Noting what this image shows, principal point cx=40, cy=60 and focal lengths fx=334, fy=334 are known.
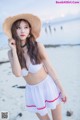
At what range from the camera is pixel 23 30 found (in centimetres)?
184

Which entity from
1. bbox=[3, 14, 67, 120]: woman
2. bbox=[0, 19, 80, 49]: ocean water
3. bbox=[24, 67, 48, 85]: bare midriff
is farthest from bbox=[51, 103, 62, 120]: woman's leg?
bbox=[0, 19, 80, 49]: ocean water

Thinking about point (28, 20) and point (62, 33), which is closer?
point (28, 20)

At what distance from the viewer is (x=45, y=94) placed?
1.85 metres

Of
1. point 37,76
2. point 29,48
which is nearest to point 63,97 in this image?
point 37,76

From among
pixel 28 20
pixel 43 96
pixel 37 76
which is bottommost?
pixel 43 96

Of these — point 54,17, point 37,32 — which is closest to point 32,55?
point 37,32

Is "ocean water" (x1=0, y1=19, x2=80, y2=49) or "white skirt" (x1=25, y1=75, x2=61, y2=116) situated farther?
"ocean water" (x1=0, y1=19, x2=80, y2=49)

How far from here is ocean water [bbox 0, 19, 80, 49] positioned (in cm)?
194

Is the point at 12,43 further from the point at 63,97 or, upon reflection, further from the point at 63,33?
the point at 63,97

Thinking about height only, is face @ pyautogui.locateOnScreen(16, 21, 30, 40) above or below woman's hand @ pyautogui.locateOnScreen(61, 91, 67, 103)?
above

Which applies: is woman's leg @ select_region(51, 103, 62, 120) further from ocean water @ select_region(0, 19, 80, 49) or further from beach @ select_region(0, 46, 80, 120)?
ocean water @ select_region(0, 19, 80, 49)

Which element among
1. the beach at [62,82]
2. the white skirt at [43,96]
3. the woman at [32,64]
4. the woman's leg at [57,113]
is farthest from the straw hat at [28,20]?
the woman's leg at [57,113]

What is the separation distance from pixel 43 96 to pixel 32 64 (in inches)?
7.4

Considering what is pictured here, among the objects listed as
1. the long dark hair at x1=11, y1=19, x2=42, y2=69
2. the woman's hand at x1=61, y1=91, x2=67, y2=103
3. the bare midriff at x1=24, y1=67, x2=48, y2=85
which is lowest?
the woman's hand at x1=61, y1=91, x2=67, y2=103
